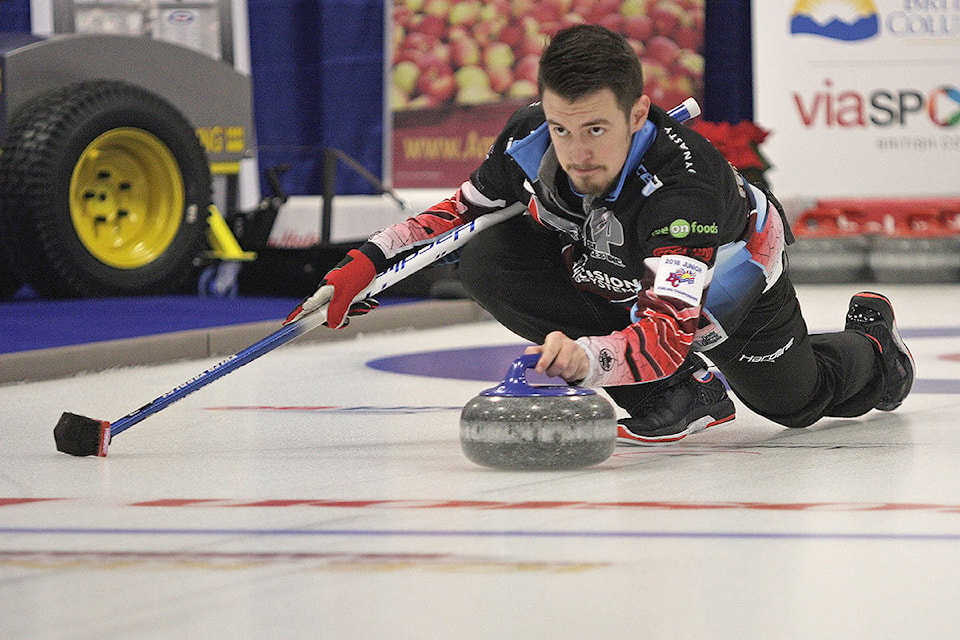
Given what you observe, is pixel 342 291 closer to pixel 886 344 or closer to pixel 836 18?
pixel 886 344

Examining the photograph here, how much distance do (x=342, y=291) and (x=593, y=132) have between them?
22.3 inches

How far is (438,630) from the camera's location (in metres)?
1.34

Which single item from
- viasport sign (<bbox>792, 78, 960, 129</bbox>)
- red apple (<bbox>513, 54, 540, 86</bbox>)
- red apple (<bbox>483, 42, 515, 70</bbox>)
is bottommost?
viasport sign (<bbox>792, 78, 960, 129</bbox>)

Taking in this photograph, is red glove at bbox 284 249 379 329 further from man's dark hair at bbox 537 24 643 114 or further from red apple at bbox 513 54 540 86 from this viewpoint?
red apple at bbox 513 54 540 86

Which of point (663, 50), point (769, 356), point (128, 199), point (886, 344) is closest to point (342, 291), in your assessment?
point (769, 356)

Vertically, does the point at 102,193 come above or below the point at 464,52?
below

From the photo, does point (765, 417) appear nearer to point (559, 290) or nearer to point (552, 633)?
point (559, 290)

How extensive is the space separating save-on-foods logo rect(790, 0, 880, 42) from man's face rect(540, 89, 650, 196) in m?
5.33

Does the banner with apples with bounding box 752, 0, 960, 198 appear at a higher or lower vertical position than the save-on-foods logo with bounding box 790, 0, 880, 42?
lower

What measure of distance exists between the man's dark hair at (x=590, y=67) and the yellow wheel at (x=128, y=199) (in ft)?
10.4

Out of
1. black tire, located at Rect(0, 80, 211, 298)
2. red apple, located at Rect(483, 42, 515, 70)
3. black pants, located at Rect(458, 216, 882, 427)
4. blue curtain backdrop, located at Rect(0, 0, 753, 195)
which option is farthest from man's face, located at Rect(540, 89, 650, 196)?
blue curtain backdrop, located at Rect(0, 0, 753, 195)

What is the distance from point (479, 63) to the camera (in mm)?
7551

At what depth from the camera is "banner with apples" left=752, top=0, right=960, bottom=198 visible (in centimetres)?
727

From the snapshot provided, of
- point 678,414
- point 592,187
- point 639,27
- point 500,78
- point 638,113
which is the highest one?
point 639,27
